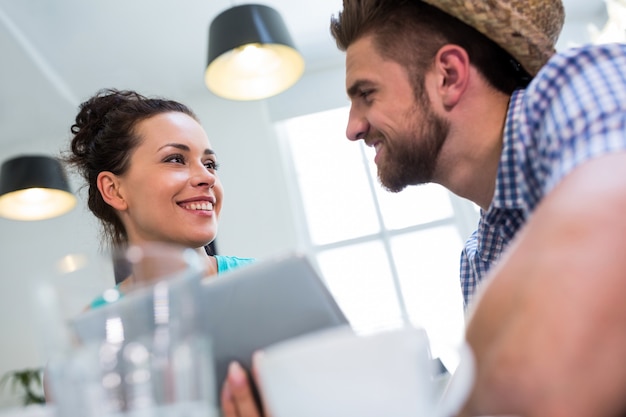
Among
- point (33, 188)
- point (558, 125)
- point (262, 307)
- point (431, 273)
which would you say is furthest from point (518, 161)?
point (431, 273)

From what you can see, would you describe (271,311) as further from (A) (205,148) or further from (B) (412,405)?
(A) (205,148)

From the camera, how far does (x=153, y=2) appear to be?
3.83 metres

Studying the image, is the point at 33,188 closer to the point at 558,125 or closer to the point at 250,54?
the point at 250,54

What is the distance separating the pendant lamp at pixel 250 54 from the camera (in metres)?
2.46

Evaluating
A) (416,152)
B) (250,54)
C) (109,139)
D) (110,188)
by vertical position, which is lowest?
(416,152)

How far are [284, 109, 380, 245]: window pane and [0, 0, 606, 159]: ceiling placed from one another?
0.48 metres

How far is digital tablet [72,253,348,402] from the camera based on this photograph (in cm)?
60

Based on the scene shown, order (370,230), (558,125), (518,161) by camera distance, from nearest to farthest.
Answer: (558,125)
(518,161)
(370,230)

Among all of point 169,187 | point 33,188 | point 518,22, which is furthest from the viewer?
point 33,188

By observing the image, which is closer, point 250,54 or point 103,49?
point 250,54

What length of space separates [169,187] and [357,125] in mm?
628

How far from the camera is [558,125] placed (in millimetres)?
716

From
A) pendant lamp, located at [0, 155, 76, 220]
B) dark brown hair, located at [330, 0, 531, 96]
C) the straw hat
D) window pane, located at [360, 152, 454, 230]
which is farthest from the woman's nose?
window pane, located at [360, 152, 454, 230]

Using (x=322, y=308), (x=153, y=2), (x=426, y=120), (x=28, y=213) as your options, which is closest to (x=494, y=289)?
(x=322, y=308)
